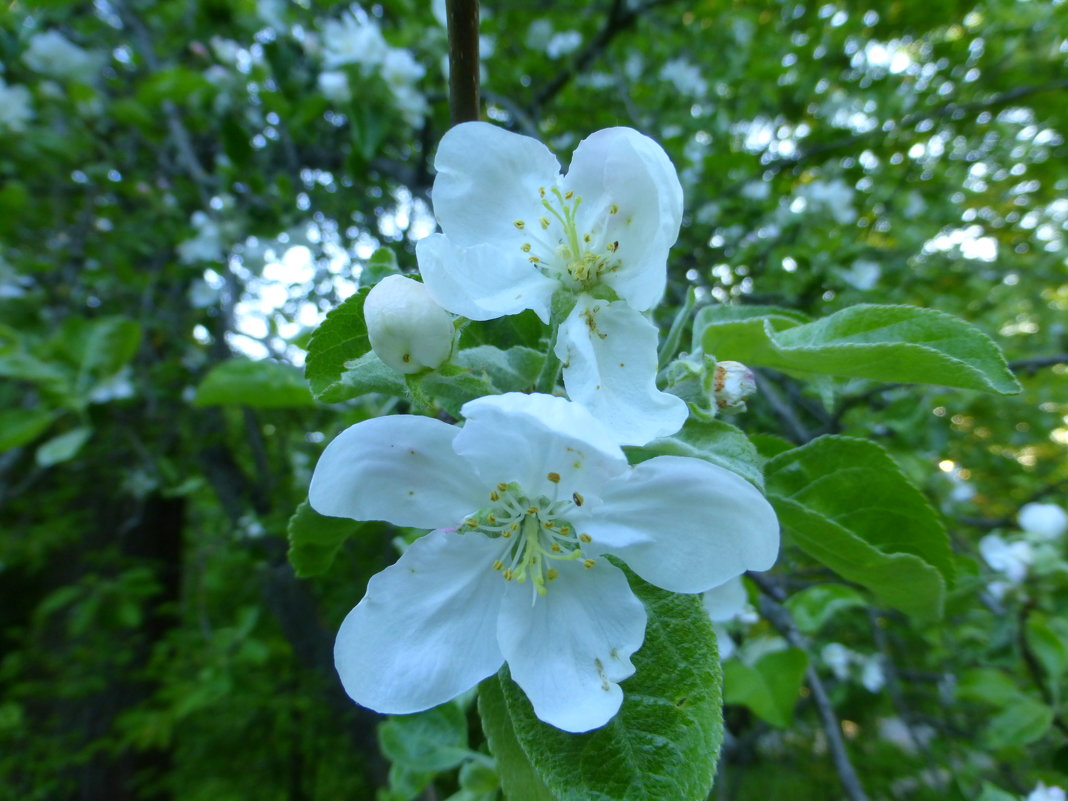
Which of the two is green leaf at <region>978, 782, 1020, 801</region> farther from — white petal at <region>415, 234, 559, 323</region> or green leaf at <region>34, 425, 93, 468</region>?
green leaf at <region>34, 425, 93, 468</region>

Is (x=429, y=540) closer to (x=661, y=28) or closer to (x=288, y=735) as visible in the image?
(x=661, y=28)

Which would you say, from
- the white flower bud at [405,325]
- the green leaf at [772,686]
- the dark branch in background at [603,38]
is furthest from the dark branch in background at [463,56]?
the dark branch in background at [603,38]

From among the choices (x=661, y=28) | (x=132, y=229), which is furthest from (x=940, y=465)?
(x=132, y=229)

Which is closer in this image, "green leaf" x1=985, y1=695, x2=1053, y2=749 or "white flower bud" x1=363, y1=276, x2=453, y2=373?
"white flower bud" x1=363, y1=276, x2=453, y2=373

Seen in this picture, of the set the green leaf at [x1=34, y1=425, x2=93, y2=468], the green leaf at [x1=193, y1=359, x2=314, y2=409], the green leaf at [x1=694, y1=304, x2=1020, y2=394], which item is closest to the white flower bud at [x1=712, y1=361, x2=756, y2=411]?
the green leaf at [x1=694, y1=304, x2=1020, y2=394]

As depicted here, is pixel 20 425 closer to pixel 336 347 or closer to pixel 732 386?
pixel 336 347

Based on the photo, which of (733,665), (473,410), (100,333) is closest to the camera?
(473,410)

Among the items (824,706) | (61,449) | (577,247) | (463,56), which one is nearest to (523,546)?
(577,247)
